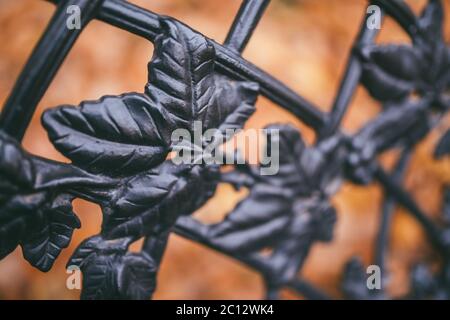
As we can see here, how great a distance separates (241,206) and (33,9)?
521mm

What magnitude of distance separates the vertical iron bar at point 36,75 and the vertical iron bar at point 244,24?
73 millimetres

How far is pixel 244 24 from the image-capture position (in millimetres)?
271

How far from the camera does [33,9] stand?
2.35ft

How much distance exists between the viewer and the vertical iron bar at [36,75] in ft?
0.74

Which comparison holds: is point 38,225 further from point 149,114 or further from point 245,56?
point 245,56

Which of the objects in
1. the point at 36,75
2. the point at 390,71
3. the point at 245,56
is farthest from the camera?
the point at 245,56

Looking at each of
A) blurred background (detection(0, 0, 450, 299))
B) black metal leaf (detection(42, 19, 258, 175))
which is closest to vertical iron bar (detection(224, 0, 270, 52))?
black metal leaf (detection(42, 19, 258, 175))

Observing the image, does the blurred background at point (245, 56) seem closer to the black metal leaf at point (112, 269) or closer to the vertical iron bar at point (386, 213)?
the vertical iron bar at point (386, 213)

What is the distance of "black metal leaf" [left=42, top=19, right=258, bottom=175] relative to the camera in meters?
0.22

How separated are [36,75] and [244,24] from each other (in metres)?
0.10

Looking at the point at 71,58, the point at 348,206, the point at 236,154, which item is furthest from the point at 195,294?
the point at 236,154

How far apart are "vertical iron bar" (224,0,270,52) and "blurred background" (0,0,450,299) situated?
409 mm

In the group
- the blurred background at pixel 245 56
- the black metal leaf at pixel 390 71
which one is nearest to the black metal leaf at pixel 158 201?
the black metal leaf at pixel 390 71


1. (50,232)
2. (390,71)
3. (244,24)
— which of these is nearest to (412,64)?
(390,71)
